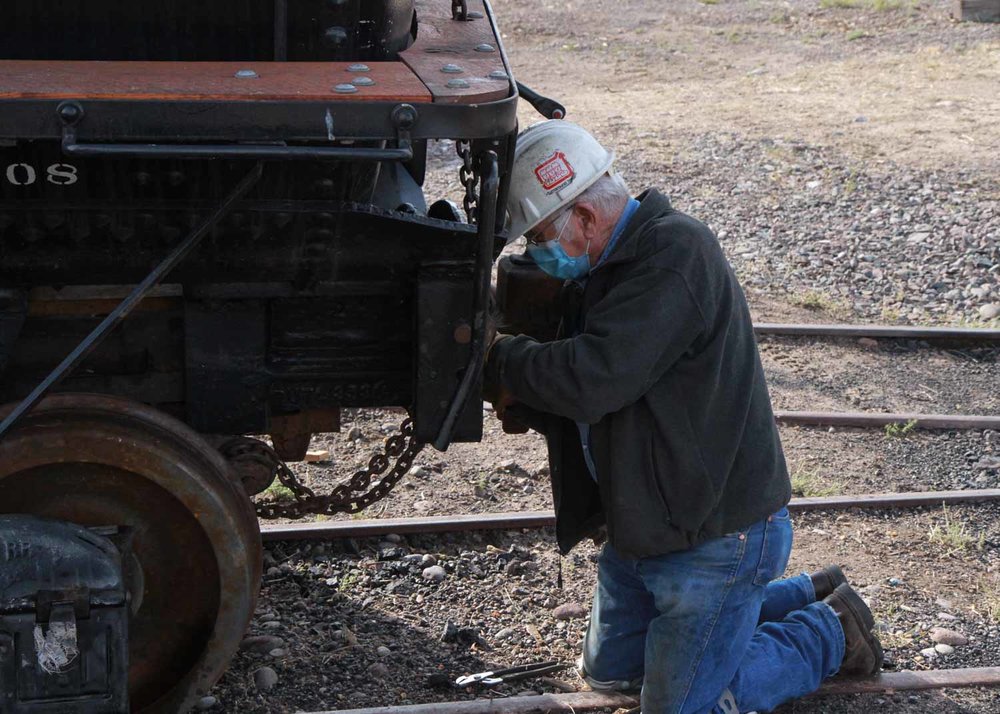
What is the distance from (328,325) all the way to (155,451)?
572 millimetres

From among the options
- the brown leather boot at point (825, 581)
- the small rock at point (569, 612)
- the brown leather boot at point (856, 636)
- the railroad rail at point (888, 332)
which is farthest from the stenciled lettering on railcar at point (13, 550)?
the railroad rail at point (888, 332)

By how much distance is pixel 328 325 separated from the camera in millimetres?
3176

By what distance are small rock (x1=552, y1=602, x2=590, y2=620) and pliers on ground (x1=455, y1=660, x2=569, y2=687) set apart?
31 centimetres

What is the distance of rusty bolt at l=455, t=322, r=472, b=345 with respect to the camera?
3.06m

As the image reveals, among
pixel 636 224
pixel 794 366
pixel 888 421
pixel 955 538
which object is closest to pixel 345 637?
pixel 636 224

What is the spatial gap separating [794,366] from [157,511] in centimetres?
420

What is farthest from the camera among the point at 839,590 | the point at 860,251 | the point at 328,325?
the point at 860,251

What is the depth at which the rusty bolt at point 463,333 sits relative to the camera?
3.06 meters

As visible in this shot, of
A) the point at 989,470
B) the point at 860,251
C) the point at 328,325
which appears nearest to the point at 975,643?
the point at 989,470

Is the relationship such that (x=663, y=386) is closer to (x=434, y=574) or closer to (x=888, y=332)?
(x=434, y=574)

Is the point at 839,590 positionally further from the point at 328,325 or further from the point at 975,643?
the point at 328,325

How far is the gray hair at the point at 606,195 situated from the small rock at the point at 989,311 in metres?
4.83

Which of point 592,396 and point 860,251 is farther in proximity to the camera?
point 860,251

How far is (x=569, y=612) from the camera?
4281 mm
